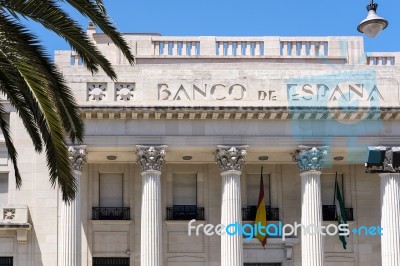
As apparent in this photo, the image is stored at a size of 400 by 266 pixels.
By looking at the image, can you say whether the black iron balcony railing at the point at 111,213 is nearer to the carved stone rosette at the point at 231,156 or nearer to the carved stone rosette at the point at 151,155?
the carved stone rosette at the point at 151,155

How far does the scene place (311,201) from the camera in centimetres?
→ 4362

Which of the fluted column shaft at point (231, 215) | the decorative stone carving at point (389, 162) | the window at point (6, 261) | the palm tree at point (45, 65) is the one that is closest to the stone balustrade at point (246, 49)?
the decorative stone carving at point (389, 162)

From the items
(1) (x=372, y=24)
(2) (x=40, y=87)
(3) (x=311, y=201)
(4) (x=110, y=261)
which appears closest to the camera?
(2) (x=40, y=87)

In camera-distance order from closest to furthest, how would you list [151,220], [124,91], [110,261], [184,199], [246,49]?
[151,220] < [124,91] < [110,261] < [184,199] < [246,49]

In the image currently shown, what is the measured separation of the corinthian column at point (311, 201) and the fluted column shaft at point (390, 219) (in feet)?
10.4

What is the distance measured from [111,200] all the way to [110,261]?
10.4 ft

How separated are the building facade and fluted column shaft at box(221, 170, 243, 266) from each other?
57 millimetres

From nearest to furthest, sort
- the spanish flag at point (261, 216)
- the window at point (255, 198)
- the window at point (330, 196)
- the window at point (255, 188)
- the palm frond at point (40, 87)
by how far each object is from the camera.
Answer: the palm frond at point (40, 87)
the spanish flag at point (261, 216)
the window at point (255, 198)
the window at point (330, 196)
the window at point (255, 188)

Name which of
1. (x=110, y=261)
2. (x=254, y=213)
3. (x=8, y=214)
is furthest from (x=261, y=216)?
(x=8, y=214)

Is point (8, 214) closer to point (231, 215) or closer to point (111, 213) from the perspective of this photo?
point (111, 213)

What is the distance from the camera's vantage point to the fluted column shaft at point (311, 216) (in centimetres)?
4325

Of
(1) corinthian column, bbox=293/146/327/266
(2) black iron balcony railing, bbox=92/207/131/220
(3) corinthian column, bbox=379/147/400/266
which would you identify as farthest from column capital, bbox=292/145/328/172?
(2) black iron balcony railing, bbox=92/207/131/220

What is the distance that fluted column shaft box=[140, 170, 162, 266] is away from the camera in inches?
1678
